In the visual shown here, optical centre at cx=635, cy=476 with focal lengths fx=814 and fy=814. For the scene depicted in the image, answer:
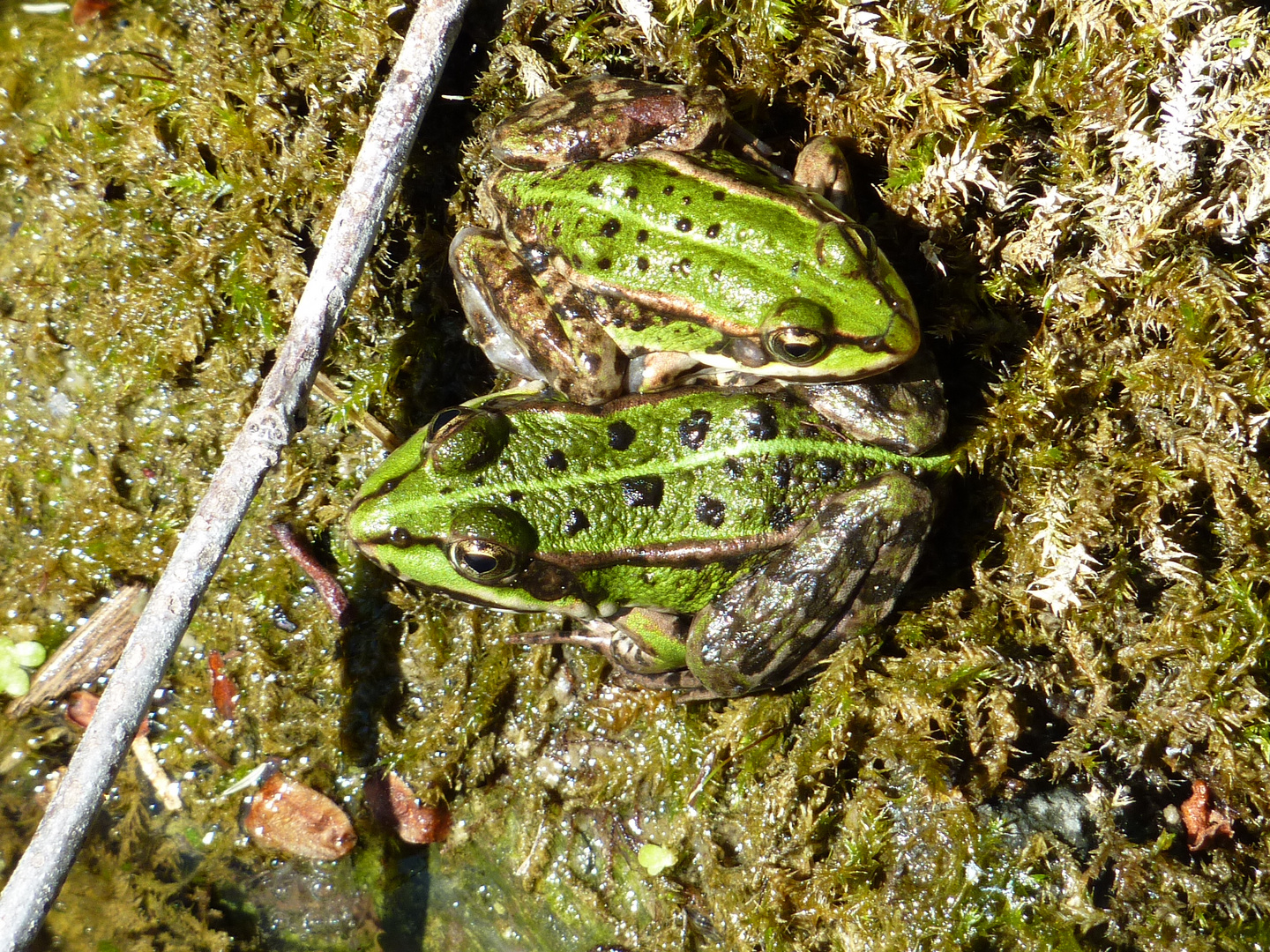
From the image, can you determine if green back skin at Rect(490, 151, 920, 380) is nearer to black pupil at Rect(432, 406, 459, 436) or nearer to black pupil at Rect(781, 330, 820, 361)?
black pupil at Rect(781, 330, 820, 361)

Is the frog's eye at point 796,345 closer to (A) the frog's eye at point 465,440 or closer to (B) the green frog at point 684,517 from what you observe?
(B) the green frog at point 684,517

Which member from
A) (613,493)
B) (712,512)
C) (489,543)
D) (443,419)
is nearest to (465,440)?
(443,419)

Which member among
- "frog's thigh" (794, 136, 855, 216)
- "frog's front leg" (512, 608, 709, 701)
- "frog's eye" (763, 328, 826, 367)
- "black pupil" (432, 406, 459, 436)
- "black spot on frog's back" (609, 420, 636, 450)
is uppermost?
"frog's thigh" (794, 136, 855, 216)

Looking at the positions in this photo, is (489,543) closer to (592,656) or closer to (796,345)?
(592,656)

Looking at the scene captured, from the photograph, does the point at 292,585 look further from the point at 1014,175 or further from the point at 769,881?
the point at 1014,175

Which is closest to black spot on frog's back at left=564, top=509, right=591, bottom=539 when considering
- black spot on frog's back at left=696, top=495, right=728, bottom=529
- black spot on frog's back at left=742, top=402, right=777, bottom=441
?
black spot on frog's back at left=696, top=495, right=728, bottom=529
